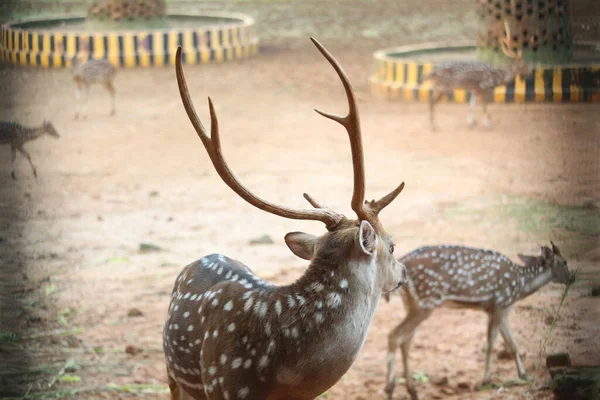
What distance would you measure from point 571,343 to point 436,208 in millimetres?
3695

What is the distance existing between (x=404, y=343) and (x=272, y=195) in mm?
3428

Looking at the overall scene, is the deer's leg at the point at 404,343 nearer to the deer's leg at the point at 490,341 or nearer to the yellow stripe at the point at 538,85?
the deer's leg at the point at 490,341

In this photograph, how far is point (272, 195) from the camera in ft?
25.9

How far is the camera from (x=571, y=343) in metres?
3.82

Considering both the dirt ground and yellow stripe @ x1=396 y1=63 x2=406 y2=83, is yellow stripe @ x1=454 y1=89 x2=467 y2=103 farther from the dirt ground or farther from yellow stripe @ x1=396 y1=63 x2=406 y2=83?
yellow stripe @ x1=396 y1=63 x2=406 y2=83

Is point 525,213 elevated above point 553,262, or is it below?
below

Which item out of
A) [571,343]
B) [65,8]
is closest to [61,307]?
[571,343]

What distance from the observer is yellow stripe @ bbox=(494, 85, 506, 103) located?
1136 cm

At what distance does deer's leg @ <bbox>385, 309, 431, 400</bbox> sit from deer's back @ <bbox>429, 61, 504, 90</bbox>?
6479 millimetres

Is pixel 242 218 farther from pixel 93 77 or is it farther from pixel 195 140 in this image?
pixel 93 77

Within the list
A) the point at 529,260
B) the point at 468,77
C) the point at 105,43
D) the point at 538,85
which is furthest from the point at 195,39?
the point at 529,260

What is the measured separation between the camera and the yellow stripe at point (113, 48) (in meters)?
14.0

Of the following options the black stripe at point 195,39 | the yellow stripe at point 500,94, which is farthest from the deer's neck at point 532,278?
the black stripe at point 195,39

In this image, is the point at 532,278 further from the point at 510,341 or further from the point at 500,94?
the point at 500,94
